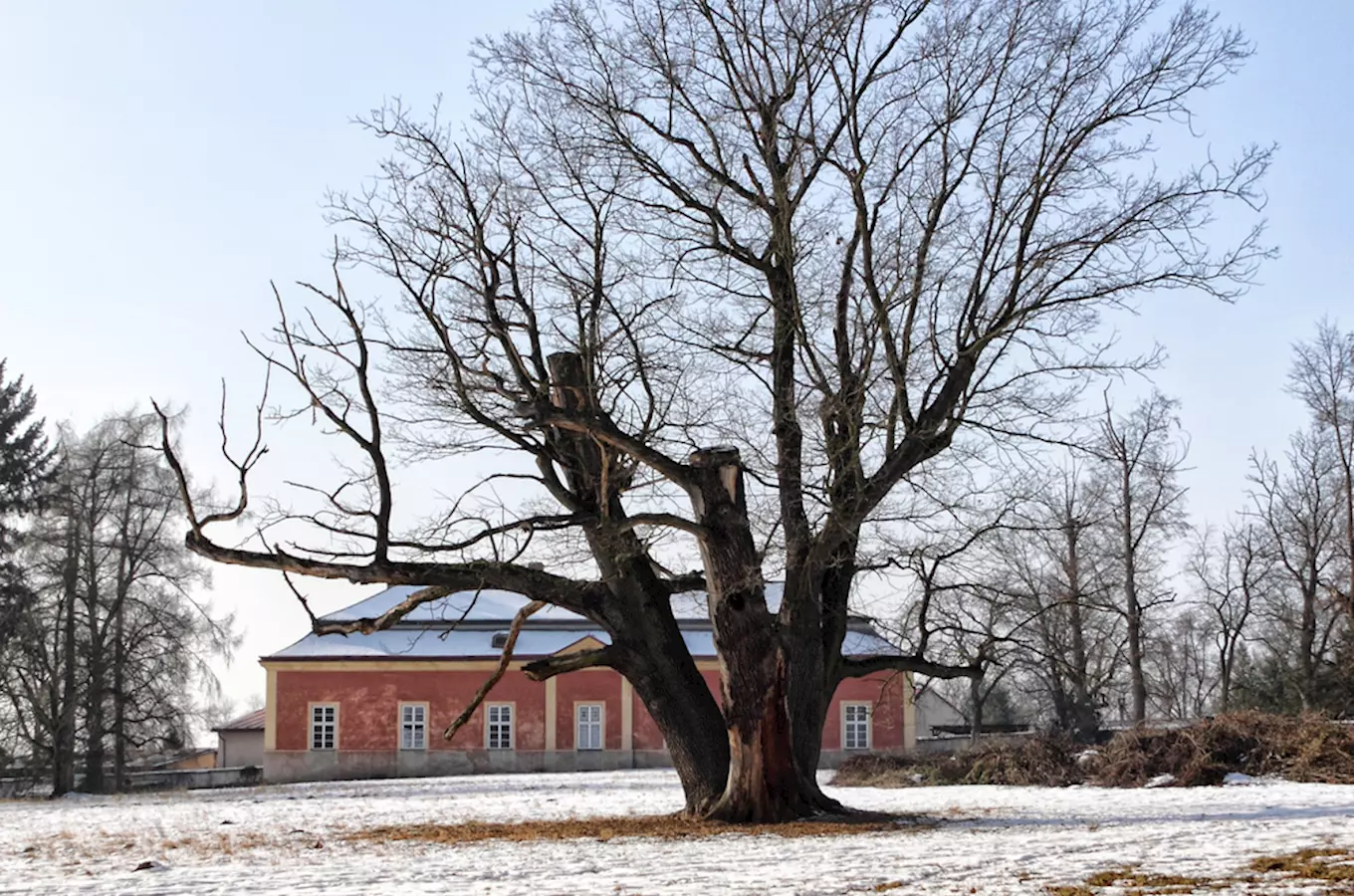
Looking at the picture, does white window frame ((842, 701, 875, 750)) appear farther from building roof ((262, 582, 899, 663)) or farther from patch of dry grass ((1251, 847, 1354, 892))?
patch of dry grass ((1251, 847, 1354, 892))

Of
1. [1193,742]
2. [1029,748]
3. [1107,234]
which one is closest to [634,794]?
[1029,748]

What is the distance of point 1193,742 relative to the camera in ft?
62.5

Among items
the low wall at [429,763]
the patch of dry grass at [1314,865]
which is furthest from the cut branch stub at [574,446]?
the low wall at [429,763]

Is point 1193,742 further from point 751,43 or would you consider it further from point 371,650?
point 371,650

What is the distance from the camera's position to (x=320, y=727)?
38.2m

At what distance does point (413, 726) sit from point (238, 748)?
18.3m

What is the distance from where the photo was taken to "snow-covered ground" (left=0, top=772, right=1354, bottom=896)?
8.41 meters

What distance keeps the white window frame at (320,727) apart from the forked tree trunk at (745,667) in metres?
26.2

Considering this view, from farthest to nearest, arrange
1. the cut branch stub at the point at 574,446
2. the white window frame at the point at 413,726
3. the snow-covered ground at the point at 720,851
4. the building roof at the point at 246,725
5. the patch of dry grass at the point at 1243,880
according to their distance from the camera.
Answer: the building roof at the point at 246,725 → the white window frame at the point at 413,726 → the cut branch stub at the point at 574,446 → the snow-covered ground at the point at 720,851 → the patch of dry grass at the point at 1243,880

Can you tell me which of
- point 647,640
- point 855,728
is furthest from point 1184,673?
point 647,640

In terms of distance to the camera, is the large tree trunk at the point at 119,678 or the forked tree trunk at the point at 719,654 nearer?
the forked tree trunk at the point at 719,654

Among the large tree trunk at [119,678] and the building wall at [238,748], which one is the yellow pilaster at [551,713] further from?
the building wall at [238,748]

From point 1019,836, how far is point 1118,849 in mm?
1772

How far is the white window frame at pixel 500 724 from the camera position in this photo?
38.3m
